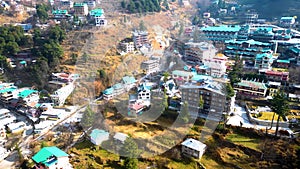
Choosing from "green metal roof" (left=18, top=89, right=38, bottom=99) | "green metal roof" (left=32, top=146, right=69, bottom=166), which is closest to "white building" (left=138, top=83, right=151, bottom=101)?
"green metal roof" (left=32, top=146, right=69, bottom=166)

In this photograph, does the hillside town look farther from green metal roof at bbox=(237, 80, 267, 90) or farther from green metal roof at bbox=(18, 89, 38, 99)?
green metal roof at bbox=(18, 89, 38, 99)

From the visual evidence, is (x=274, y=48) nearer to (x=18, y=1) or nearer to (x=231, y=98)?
(x=231, y=98)

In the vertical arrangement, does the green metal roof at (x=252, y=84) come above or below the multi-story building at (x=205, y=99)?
above

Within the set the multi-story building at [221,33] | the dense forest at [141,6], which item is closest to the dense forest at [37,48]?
the dense forest at [141,6]

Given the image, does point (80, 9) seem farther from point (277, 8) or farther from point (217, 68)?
point (277, 8)

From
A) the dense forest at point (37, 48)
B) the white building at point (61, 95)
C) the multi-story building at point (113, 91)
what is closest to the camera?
the white building at point (61, 95)

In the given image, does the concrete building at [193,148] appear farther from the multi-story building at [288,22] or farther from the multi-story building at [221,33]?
the multi-story building at [288,22]

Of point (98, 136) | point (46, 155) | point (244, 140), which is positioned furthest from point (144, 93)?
point (46, 155)
